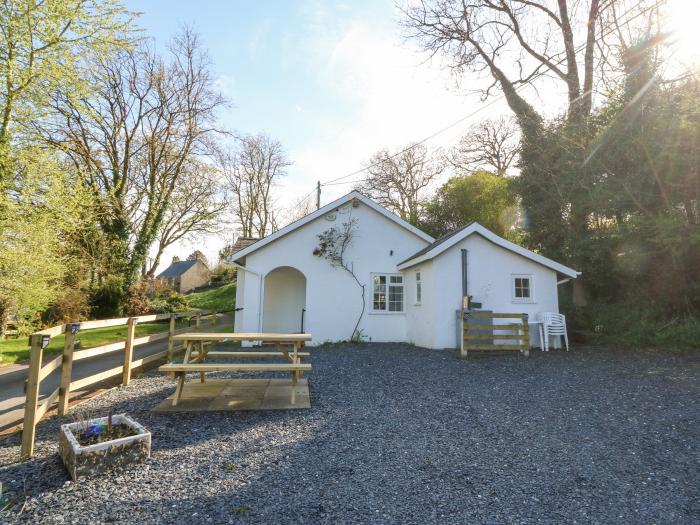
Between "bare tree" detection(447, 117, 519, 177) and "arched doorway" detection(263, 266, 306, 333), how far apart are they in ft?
51.7

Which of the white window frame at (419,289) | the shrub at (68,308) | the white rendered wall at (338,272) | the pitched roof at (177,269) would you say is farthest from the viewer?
the pitched roof at (177,269)

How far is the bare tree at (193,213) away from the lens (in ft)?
77.5

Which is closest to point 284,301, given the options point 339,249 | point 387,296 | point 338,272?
point 338,272

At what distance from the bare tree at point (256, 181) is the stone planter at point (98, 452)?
29.0 metres

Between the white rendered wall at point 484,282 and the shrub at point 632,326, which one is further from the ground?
the white rendered wall at point 484,282

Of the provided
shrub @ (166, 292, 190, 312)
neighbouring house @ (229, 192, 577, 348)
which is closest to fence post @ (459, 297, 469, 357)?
neighbouring house @ (229, 192, 577, 348)

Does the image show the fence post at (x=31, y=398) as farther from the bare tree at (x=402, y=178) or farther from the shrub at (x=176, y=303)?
the bare tree at (x=402, y=178)

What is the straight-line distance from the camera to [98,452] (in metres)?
3.30

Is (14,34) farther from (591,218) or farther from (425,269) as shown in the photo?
(591,218)

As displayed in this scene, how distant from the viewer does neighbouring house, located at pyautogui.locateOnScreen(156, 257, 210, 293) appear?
45875 mm

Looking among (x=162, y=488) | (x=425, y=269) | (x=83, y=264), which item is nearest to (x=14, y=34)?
(x=162, y=488)

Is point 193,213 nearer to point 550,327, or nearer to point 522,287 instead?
point 522,287

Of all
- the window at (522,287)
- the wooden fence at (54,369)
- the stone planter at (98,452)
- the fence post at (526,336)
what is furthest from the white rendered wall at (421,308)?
the stone planter at (98,452)

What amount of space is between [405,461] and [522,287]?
28.1ft
